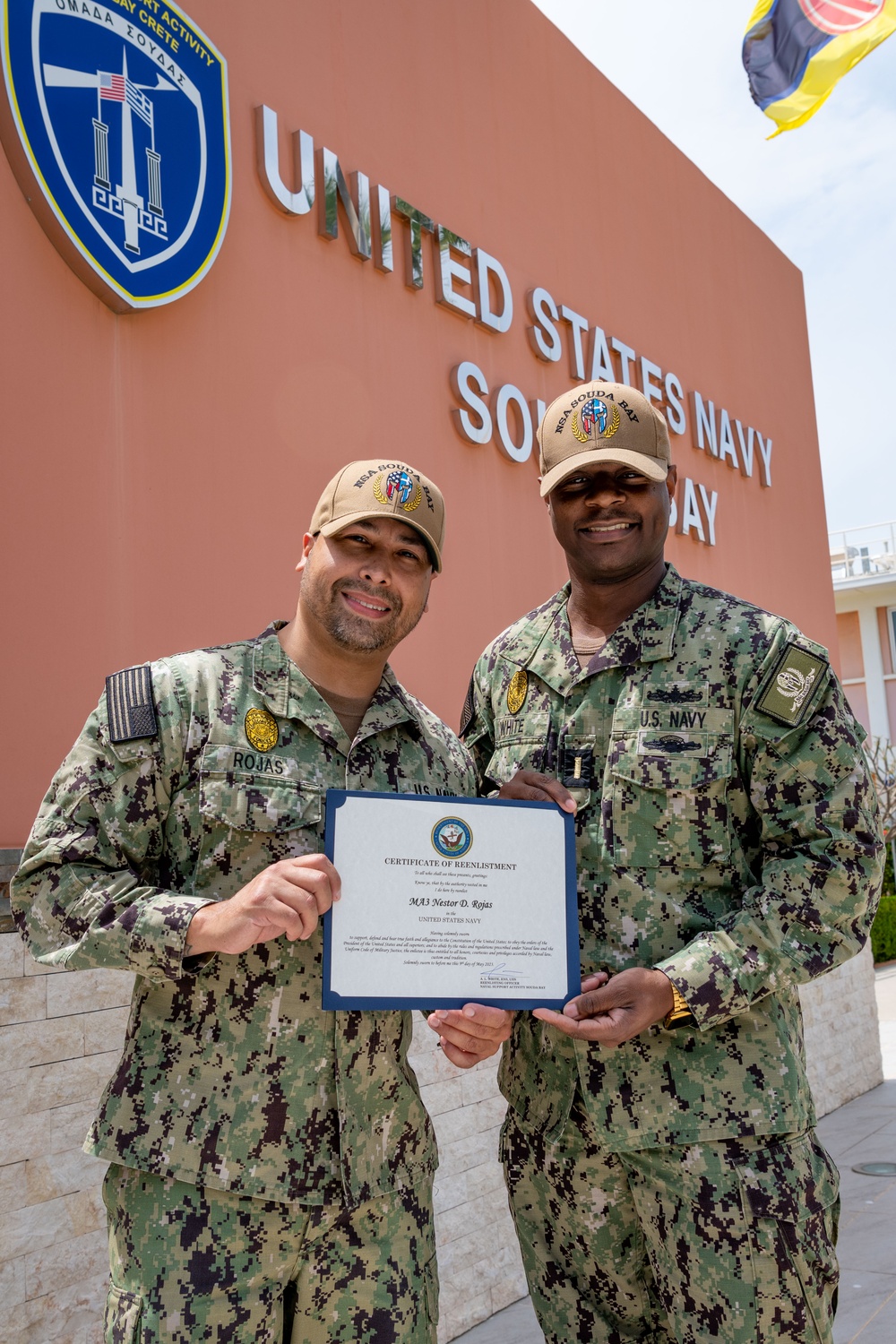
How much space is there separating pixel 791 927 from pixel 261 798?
0.95 meters

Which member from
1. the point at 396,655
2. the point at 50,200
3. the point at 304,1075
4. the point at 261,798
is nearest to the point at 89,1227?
the point at 304,1075

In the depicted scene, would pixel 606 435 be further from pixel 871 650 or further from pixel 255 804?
pixel 871 650

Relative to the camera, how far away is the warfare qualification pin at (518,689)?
228cm

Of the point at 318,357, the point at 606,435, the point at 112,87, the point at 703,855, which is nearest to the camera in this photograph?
the point at 703,855

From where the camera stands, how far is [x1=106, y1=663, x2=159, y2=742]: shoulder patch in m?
1.84

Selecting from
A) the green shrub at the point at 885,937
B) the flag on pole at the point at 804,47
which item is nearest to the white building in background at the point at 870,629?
the green shrub at the point at 885,937

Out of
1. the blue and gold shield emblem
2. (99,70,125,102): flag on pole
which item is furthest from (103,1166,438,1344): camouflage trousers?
(99,70,125,102): flag on pole

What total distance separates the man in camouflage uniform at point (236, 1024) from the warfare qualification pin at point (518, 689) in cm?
36

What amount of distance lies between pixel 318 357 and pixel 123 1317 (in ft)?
10.1

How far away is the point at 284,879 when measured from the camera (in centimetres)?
164

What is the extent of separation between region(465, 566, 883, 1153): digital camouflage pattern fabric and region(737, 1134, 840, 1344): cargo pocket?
67 millimetres

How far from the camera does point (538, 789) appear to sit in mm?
2033

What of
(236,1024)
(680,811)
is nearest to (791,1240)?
(680,811)

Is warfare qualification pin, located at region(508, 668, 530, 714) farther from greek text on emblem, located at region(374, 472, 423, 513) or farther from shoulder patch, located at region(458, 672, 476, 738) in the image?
greek text on emblem, located at region(374, 472, 423, 513)
